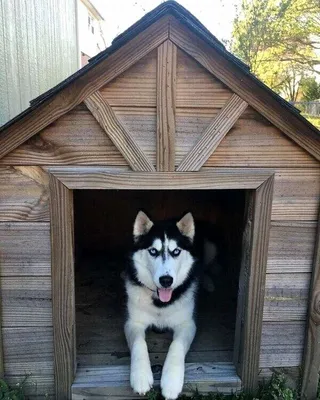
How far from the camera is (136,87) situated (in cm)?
203

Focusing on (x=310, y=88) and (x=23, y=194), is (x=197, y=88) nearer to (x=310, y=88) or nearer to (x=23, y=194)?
(x=23, y=194)

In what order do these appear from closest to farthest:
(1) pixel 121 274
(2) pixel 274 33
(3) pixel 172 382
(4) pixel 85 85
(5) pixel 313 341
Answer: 1. (4) pixel 85 85
2. (3) pixel 172 382
3. (5) pixel 313 341
4. (1) pixel 121 274
5. (2) pixel 274 33

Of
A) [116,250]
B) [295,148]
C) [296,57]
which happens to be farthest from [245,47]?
[295,148]

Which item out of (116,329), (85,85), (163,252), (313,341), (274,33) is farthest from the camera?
(274,33)

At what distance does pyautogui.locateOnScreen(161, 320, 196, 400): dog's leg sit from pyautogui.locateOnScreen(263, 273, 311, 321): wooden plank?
56 cm

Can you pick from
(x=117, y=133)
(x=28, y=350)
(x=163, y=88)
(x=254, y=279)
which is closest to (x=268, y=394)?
(x=254, y=279)

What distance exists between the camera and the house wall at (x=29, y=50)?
3633mm

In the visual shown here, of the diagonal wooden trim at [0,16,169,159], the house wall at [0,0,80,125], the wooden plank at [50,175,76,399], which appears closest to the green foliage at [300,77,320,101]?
the house wall at [0,0,80,125]

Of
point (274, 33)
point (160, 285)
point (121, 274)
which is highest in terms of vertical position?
point (274, 33)

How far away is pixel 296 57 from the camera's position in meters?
23.2

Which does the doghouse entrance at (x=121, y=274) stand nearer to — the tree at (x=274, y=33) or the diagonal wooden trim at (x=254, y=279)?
the diagonal wooden trim at (x=254, y=279)

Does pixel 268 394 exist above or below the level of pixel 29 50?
below

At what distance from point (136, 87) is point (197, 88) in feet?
1.07

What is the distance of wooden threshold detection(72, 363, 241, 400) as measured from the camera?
2.37m
